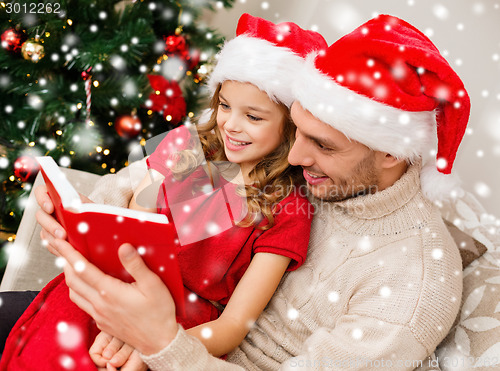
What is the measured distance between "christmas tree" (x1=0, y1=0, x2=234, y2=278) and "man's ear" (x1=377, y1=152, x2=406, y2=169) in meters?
1.05

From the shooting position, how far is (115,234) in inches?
27.8

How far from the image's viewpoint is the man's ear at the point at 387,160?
1.02m

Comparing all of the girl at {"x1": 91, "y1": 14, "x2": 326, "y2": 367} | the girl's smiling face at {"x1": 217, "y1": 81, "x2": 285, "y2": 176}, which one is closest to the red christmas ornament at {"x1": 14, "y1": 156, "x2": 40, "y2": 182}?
the girl at {"x1": 91, "y1": 14, "x2": 326, "y2": 367}

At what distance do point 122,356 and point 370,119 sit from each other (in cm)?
79

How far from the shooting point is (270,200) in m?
1.20

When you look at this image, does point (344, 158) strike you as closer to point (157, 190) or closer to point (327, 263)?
point (327, 263)

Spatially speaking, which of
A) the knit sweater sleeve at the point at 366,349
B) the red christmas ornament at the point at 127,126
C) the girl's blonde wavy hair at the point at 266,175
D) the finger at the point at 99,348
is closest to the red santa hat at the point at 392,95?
the girl's blonde wavy hair at the point at 266,175

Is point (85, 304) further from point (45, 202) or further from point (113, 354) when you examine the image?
point (45, 202)

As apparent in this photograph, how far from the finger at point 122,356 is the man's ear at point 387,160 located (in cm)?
76

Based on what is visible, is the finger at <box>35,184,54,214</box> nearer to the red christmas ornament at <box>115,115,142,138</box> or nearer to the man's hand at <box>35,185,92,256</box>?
the man's hand at <box>35,185,92,256</box>

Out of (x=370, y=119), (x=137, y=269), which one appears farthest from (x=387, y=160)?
(x=137, y=269)

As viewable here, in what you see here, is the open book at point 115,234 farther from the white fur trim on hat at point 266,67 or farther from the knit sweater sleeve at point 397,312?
the white fur trim on hat at point 266,67

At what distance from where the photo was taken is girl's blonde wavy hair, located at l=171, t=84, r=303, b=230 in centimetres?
116

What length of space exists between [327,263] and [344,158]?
30cm
